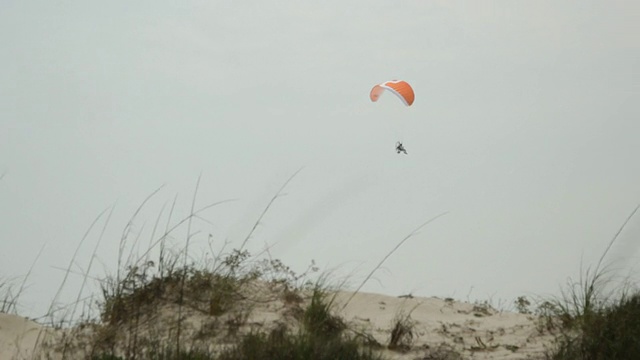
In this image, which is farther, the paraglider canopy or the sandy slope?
the paraglider canopy

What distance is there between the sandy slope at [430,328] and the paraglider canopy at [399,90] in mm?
4756

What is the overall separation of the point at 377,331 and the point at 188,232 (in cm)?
199

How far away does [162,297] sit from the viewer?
8.44 m

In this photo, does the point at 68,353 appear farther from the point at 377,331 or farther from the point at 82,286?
the point at 377,331

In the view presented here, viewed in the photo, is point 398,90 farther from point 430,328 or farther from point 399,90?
point 430,328

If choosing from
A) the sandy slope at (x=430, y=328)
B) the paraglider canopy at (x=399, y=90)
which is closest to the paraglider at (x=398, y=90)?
the paraglider canopy at (x=399, y=90)

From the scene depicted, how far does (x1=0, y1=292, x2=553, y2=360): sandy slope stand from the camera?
8109 millimetres

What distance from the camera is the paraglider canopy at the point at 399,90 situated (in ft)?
47.4

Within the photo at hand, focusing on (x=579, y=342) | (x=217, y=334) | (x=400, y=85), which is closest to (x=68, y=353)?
(x=217, y=334)

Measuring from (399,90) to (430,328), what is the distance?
6305mm

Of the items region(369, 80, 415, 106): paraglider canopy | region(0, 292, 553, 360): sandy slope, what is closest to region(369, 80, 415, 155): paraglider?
region(369, 80, 415, 106): paraglider canopy

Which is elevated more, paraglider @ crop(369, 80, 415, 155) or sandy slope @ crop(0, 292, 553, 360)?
paraglider @ crop(369, 80, 415, 155)

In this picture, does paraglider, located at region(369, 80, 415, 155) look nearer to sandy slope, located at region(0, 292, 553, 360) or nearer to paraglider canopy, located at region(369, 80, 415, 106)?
paraglider canopy, located at region(369, 80, 415, 106)

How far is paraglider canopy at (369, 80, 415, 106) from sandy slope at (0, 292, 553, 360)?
4.76 metres
